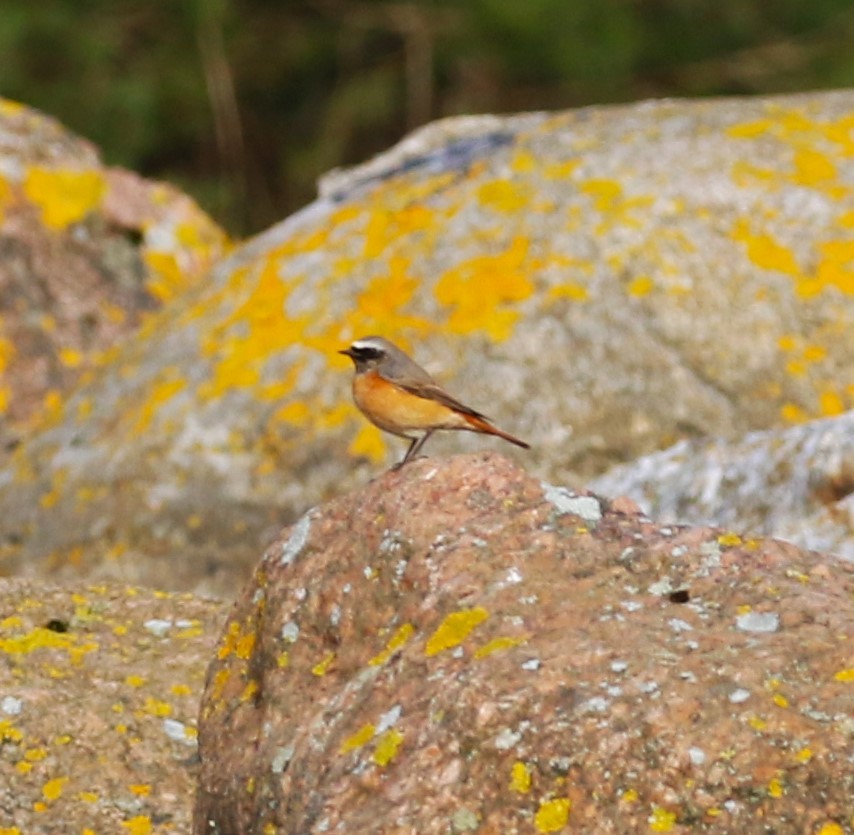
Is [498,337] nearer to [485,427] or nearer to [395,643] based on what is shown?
[485,427]

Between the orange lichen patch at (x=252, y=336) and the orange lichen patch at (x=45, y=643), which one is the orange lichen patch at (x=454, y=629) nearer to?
the orange lichen patch at (x=45, y=643)

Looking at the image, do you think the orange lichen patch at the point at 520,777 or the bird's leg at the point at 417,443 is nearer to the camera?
the orange lichen patch at the point at 520,777

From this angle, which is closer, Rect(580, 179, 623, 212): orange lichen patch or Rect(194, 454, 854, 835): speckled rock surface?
Rect(194, 454, 854, 835): speckled rock surface

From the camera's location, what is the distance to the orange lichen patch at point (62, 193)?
9.92 m

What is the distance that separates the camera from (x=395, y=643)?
4.21 m

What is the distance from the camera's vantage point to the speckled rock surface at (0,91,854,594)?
7.55m

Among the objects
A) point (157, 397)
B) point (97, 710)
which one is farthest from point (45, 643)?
point (157, 397)

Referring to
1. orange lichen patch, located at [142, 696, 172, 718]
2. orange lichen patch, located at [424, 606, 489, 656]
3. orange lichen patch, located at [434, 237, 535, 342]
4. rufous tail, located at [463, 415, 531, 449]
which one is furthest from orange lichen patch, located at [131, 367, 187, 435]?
orange lichen patch, located at [424, 606, 489, 656]

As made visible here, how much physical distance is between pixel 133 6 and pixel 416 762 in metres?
14.8

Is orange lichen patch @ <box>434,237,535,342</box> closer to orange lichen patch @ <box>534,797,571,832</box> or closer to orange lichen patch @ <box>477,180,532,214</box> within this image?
orange lichen patch @ <box>477,180,532,214</box>

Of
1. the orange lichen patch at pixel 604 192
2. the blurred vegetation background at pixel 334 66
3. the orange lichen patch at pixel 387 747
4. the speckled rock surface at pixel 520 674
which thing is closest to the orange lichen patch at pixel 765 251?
the orange lichen patch at pixel 604 192

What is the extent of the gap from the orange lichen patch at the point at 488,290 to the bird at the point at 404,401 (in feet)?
3.61

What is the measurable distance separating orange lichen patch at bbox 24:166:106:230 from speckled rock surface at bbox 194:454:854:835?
18.5 ft

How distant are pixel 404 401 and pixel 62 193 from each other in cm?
430
